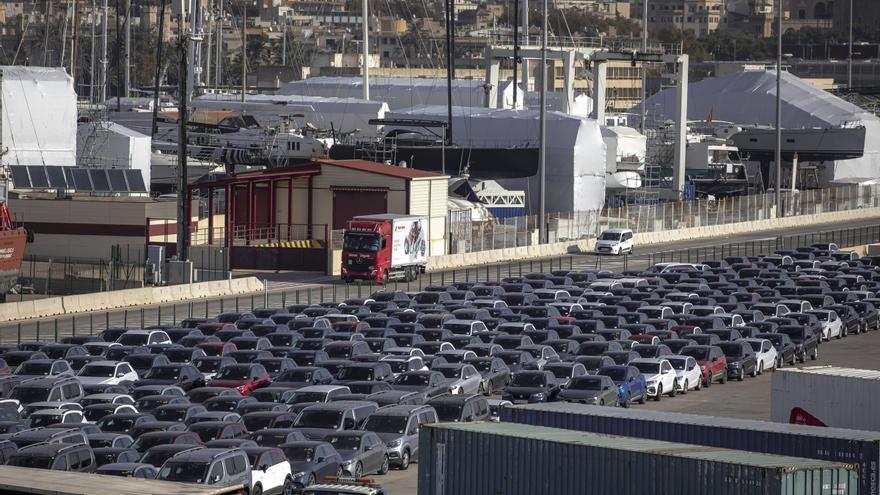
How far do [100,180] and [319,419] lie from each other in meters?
42.6

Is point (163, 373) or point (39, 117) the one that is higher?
point (39, 117)

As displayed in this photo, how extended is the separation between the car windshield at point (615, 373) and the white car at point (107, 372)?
10.2 meters

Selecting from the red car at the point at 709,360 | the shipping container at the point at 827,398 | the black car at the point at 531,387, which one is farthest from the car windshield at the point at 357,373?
the shipping container at the point at 827,398

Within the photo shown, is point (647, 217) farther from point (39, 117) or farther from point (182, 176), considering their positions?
point (182, 176)

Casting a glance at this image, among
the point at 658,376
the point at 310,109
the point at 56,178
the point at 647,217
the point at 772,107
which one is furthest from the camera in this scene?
the point at 772,107

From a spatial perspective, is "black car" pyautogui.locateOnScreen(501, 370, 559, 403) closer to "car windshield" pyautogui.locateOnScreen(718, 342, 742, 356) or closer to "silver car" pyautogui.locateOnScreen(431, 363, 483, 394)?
"silver car" pyautogui.locateOnScreen(431, 363, 483, 394)

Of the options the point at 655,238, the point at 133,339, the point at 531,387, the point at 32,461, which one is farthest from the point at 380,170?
the point at 32,461

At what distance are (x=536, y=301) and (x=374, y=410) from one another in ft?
70.8

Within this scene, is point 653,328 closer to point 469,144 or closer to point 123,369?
point 123,369

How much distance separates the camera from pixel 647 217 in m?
86.4

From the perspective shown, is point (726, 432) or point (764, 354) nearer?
point (726, 432)

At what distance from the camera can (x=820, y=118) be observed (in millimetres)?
139125

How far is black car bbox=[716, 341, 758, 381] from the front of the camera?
42.9 metres

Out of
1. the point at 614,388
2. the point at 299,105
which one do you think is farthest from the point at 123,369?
the point at 299,105
